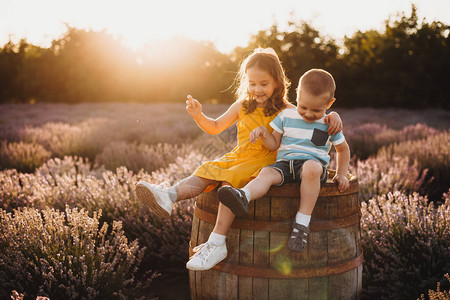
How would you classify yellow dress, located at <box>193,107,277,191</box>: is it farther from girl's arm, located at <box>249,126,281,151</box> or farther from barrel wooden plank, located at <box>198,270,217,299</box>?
barrel wooden plank, located at <box>198,270,217,299</box>

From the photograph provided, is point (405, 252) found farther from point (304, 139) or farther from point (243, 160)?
point (243, 160)

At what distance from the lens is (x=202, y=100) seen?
80.8 feet

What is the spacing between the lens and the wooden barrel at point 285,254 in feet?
6.26

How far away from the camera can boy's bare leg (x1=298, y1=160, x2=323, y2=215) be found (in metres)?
1.85

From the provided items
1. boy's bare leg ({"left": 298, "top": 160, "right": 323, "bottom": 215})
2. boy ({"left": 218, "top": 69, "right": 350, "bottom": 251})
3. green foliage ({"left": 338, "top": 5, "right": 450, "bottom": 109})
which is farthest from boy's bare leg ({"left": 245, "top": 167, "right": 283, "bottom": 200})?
green foliage ({"left": 338, "top": 5, "right": 450, "bottom": 109})

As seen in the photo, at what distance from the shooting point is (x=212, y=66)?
25531 millimetres

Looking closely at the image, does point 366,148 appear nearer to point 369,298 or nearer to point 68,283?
point 369,298

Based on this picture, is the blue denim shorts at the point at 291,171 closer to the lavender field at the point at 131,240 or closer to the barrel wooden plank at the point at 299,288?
the barrel wooden plank at the point at 299,288

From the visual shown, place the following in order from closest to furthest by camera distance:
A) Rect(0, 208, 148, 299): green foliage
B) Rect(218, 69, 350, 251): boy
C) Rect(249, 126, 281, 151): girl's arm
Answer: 1. Rect(218, 69, 350, 251): boy
2. Rect(249, 126, 281, 151): girl's arm
3. Rect(0, 208, 148, 299): green foliage

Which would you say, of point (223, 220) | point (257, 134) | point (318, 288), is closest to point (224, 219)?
point (223, 220)

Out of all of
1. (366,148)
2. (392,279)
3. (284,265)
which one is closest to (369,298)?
(392,279)

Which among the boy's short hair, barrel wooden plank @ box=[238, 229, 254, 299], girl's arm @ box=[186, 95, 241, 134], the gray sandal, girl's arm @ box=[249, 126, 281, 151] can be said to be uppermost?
the boy's short hair

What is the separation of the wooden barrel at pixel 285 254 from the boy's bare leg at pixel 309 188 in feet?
0.17

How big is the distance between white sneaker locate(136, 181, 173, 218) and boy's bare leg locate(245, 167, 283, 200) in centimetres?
52
